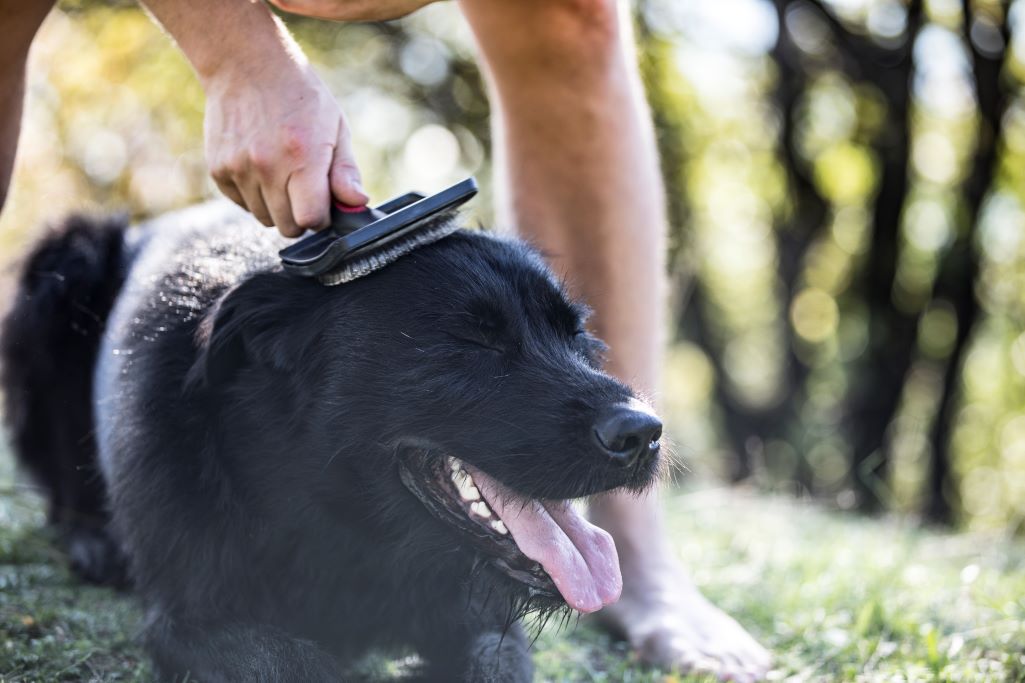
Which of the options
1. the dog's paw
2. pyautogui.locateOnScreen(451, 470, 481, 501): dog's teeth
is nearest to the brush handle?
pyautogui.locateOnScreen(451, 470, 481, 501): dog's teeth

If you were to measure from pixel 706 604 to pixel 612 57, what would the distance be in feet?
5.57

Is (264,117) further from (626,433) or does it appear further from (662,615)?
(662,615)

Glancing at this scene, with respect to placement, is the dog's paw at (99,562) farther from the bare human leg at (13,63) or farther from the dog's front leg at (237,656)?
the bare human leg at (13,63)

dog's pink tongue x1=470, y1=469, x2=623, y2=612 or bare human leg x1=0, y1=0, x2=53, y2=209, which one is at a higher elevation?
bare human leg x1=0, y1=0, x2=53, y2=209

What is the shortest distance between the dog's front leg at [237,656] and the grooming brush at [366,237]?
2.74ft

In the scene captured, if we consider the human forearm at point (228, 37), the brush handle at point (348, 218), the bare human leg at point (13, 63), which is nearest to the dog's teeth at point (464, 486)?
the brush handle at point (348, 218)

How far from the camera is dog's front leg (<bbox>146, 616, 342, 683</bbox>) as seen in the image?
230cm

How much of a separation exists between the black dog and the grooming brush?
0.21ft

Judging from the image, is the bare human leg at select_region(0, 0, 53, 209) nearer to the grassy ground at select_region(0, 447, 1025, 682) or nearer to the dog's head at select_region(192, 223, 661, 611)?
the dog's head at select_region(192, 223, 661, 611)

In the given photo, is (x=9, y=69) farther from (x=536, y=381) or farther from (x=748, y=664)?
(x=748, y=664)

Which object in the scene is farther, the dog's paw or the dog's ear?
the dog's paw

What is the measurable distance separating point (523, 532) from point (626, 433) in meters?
0.33

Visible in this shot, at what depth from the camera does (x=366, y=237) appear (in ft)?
7.50

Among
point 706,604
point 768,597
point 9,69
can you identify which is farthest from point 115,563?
point 768,597
